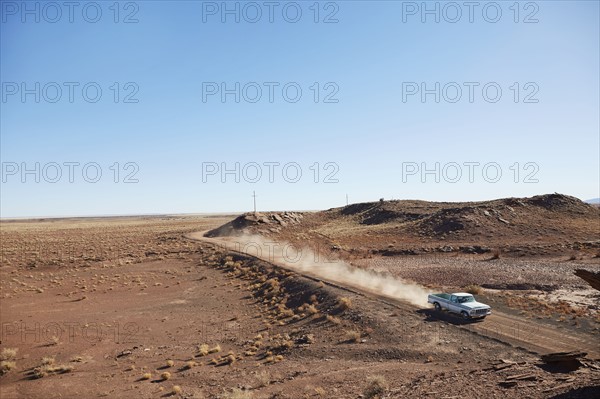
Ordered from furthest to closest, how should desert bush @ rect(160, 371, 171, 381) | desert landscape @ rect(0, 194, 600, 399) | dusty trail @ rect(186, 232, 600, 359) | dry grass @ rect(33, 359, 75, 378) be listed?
dry grass @ rect(33, 359, 75, 378) → desert bush @ rect(160, 371, 171, 381) → dusty trail @ rect(186, 232, 600, 359) → desert landscape @ rect(0, 194, 600, 399)

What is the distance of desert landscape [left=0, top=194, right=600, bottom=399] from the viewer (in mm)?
16375

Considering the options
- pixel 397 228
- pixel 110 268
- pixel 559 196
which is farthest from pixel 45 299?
pixel 559 196

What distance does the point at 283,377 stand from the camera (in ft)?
58.5

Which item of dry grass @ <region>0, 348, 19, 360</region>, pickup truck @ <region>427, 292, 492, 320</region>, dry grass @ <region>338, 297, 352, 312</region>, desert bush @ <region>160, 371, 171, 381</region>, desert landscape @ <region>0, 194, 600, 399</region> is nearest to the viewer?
desert landscape @ <region>0, 194, 600, 399</region>

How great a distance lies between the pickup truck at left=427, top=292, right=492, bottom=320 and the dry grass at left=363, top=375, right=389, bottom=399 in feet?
29.3

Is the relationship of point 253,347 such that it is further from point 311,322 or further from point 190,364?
point 311,322

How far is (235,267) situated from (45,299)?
18557mm

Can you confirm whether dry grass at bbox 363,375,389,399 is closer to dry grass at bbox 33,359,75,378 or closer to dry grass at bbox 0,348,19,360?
dry grass at bbox 33,359,75,378


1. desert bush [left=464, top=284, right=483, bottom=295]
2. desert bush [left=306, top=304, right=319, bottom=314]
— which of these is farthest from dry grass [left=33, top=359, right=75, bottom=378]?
desert bush [left=464, top=284, right=483, bottom=295]

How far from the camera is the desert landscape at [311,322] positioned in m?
16.4

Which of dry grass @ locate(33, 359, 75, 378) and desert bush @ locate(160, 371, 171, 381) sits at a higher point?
desert bush @ locate(160, 371, 171, 381)

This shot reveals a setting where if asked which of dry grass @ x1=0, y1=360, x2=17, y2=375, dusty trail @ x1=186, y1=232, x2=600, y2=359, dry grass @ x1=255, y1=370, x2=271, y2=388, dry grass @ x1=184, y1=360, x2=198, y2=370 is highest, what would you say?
dusty trail @ x1=186, y1=232, x2=600, y2=359

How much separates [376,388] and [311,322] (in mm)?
10562

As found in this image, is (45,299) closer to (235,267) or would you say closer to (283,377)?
(235,267)
